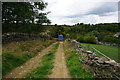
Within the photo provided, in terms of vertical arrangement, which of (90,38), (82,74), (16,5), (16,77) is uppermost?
(16,5)

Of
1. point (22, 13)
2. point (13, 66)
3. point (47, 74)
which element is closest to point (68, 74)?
point (47, 74)

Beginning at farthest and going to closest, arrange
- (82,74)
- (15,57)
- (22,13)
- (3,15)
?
(22,13), (3,15), (15,57), (82,74)

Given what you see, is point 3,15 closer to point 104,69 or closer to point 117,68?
point 104,69

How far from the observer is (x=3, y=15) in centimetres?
812

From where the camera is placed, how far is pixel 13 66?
17.5 ft

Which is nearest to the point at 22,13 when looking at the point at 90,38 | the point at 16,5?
the point at 16,5

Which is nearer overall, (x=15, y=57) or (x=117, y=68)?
(x=117, y=68)

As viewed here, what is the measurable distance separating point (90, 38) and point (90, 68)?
14296 millimetres

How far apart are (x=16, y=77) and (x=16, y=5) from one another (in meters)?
8.23

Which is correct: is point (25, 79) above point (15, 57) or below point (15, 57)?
below

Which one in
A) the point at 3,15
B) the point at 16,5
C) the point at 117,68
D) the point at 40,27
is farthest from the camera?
the point at 40,27

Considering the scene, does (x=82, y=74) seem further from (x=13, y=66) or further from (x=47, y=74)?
(x=13, y=66)

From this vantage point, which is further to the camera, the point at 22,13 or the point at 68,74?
the point at 22,13

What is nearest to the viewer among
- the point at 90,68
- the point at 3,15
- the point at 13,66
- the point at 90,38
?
the point at 90,68
